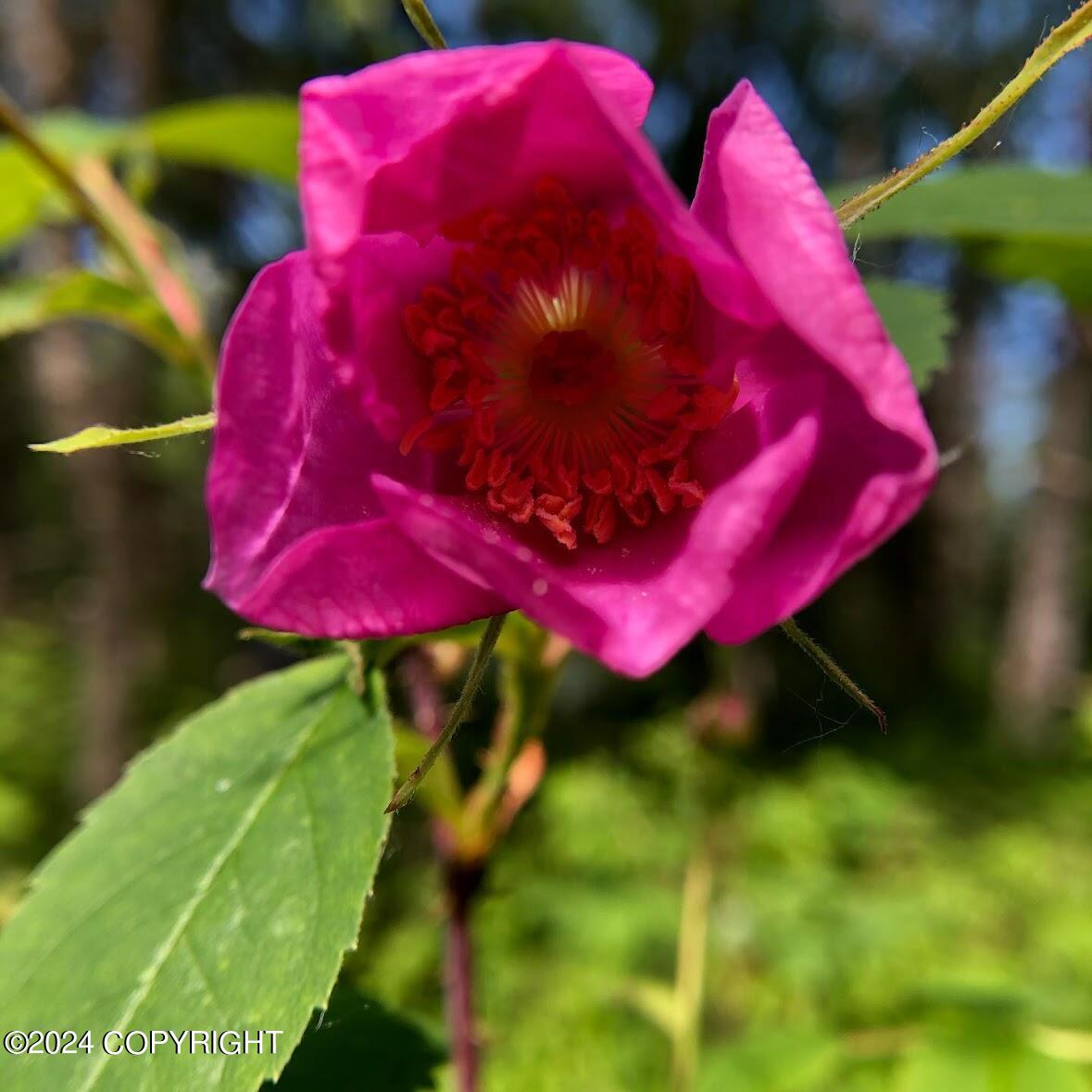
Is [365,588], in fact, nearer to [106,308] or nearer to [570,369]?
[570,369]

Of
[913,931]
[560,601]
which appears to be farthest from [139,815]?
[913,931]

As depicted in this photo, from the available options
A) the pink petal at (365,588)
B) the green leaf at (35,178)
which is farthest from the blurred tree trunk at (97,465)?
the pink petal at (365,588)

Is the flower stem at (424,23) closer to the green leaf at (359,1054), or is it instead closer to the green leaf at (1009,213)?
the green leaf at (1009,213)

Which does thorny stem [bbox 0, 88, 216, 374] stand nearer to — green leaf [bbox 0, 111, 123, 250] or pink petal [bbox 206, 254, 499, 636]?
green leaf [bbox 0, 111, 123, 250]

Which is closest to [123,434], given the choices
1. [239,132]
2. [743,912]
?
[239,132]

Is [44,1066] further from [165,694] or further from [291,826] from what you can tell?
[165,694]

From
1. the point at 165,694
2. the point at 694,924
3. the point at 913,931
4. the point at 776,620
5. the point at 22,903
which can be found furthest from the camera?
the point at 165,694

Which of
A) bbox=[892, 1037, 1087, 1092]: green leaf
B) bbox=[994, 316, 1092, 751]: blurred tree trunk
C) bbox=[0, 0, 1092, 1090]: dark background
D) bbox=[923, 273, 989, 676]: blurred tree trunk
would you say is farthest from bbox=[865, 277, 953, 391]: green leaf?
bbox=[923, 273, 989, 676]: blurred tree trunk
